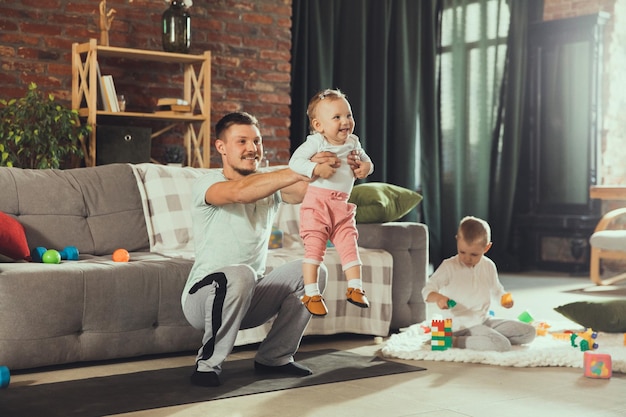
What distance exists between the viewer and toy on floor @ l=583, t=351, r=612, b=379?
3278 mm

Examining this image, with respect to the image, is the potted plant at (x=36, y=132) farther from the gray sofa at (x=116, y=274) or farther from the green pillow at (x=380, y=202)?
the green pillow at (x=380, y=202)

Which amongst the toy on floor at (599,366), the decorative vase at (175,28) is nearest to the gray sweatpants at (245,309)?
the toy on floor at (599,366)

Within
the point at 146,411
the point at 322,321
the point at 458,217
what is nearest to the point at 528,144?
the point at 458,217

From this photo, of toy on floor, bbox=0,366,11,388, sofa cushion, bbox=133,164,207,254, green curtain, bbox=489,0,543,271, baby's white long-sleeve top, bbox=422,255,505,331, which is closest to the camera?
toy on floor, bbox=0,366,11,388

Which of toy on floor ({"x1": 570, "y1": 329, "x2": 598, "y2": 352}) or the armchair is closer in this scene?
toy on floor ({"x1": 570, "y1": 329, "x2": 598, "y2": 352})

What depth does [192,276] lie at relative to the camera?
3.23m

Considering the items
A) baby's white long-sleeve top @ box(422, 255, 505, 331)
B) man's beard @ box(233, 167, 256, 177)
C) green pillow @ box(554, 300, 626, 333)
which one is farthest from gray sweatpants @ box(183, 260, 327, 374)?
green pillow @ box(554, 300, 626, 333)

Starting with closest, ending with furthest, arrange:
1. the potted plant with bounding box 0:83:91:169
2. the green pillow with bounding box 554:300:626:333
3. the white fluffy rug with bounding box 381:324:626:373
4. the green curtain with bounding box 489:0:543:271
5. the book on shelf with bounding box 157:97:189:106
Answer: the white fluffy rug with bounding box 381:324:626:373, the green pillow with bounding box 554:300:626:333, the potted plant with bounding box 0:83:91:169, the book on shelf with bounding box 157:97:189:106, the green curtain with bounding box 489:0:543:271

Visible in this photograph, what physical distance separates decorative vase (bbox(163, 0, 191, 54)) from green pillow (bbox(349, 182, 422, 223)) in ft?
6.23

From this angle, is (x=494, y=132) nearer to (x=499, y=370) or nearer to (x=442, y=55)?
(x=442, y=55)

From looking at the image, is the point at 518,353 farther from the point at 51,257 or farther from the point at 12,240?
the point at 12,240

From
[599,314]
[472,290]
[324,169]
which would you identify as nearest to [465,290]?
[472,290]

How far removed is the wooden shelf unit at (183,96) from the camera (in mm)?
5430

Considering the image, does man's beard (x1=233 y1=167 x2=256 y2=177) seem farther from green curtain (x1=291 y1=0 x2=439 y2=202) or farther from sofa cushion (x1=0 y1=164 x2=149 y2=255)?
green curtain (x1=291 y1=0 x2=439 y2=202)
